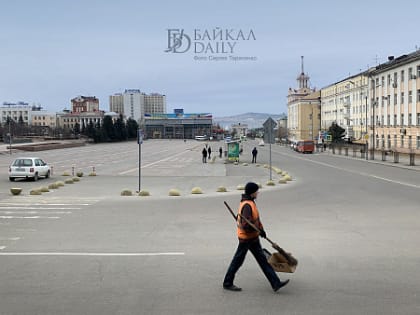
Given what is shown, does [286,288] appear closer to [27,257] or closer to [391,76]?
[27,257]

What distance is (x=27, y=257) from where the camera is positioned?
923cm

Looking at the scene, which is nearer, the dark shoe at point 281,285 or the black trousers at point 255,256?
the dark shoe at point 281,285

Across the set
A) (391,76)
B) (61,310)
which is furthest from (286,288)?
(391,76)

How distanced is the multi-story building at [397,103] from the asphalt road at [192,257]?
138 ft

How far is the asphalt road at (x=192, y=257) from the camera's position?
260 inches

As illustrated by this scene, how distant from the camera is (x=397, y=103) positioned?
2432 inches

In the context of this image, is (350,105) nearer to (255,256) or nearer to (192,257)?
(192,257)

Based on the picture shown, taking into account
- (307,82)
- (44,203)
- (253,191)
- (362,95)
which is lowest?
(44,203)

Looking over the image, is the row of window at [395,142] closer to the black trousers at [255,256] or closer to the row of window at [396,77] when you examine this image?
the row of window at [396,77]

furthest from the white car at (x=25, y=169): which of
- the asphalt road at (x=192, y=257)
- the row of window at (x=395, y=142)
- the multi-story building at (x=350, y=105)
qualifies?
the multi-story building at (x=350, y=105)

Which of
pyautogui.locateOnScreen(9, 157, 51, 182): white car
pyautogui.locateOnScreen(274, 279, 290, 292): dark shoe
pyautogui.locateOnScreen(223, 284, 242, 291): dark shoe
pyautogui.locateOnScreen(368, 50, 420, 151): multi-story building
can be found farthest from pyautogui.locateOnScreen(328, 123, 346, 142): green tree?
pyautogui.locateOnScreen(223, 284, 242, 291): dark shoe

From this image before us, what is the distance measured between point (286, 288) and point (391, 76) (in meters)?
62.8

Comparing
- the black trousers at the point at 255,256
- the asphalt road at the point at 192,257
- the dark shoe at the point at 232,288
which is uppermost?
the black trousers at the point at 255,256

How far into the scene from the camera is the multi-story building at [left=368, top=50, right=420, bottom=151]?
183 feet
